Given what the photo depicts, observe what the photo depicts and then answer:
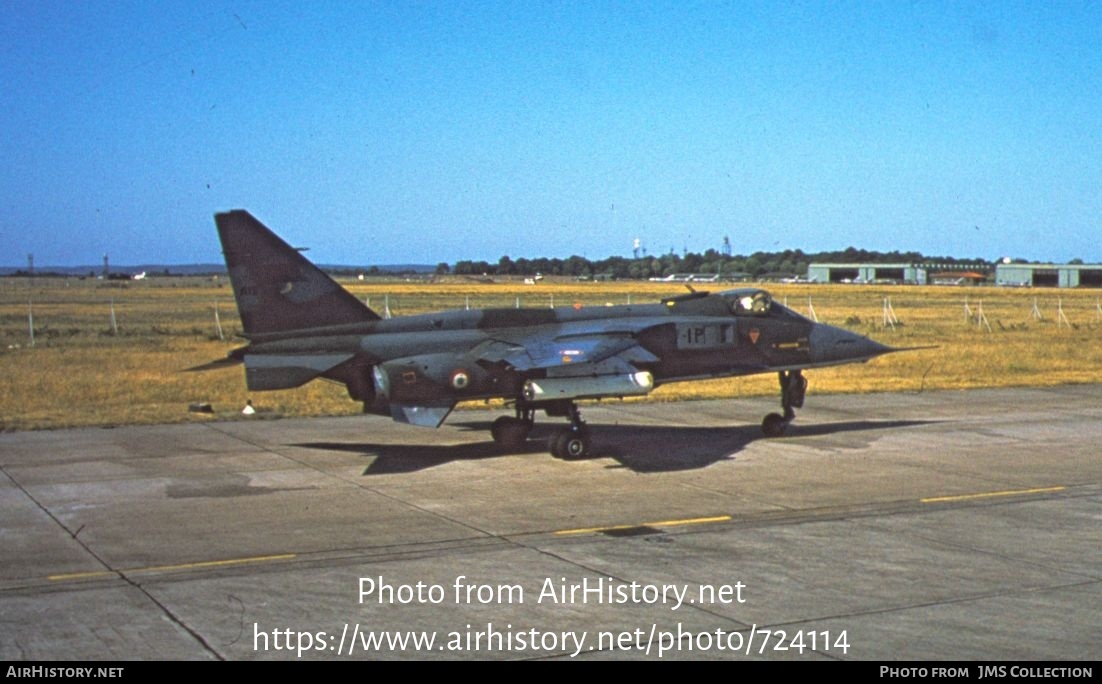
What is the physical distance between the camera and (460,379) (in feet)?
61.8

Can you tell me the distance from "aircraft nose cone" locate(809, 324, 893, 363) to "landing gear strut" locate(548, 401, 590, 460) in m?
5.19

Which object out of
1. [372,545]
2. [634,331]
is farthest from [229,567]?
[634,331]

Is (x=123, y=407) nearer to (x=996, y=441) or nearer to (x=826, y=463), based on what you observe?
(x=826, y=463)

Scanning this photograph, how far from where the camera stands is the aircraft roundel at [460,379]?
741 inches

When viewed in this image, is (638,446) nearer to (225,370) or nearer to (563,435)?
(563,435)

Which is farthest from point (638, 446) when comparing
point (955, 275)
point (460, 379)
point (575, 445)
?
point (955, 275)

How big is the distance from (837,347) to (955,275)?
159m

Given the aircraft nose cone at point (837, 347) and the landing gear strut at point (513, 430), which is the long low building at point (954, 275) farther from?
the landing gear strut at point (513, 430)

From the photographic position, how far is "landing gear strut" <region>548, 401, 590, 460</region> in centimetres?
1912

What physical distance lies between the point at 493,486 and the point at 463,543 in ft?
12.6

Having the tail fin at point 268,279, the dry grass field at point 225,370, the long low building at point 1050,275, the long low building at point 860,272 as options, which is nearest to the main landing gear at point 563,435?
the tail fin at point 268,279

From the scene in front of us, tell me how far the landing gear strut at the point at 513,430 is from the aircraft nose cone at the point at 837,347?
5.51m

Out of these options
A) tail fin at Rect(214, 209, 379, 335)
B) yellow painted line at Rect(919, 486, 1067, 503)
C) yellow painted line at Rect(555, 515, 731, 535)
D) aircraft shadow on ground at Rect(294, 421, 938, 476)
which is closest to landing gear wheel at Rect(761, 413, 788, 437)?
aircraft shadow on ground at Rect(294, 421, 938, 476)

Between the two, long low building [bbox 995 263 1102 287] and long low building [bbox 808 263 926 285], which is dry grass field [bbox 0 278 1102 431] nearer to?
long low building [bbox 995 263 1102 287]
